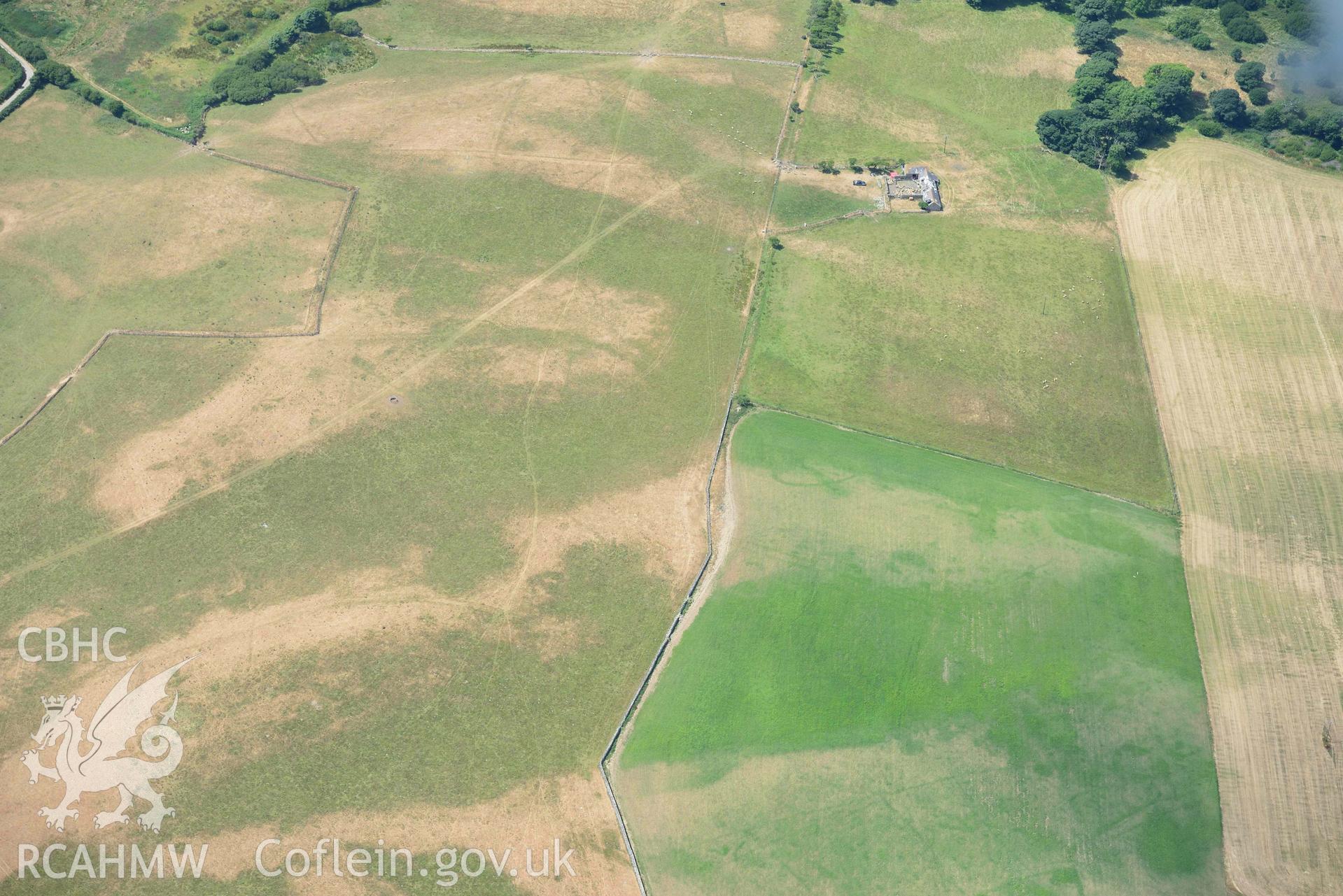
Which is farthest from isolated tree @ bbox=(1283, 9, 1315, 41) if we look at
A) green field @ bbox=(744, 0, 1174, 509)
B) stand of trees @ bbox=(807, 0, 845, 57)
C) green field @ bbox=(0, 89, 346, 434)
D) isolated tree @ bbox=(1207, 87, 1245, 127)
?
green field @ bbox=(0, 89, 346, 434)

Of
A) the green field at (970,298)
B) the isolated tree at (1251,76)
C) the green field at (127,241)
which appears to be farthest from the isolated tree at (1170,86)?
the green field at (127,241)

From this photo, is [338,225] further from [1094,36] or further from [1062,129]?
[1094,36]

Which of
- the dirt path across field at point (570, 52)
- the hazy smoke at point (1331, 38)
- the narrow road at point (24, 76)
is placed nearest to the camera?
the narrow road at point (24, 76)

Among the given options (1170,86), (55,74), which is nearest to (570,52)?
(55,74)

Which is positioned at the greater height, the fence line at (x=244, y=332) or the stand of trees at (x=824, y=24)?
the stand of trees at (x=824, y=24)

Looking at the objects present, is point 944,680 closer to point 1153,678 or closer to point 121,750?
point 1153,678

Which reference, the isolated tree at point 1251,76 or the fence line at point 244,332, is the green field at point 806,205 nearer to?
the fence line at point 244,332

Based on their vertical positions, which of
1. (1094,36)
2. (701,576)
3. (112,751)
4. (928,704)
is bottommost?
(112,751)
